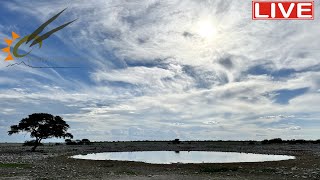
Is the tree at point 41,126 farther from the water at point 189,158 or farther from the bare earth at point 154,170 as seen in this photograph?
the bare earth at point 154,170

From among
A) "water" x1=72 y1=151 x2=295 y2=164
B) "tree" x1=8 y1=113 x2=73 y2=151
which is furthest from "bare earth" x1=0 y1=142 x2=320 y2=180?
"tree" x1=8 y1=113 x2=73 y2=151

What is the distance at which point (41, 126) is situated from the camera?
77562mm

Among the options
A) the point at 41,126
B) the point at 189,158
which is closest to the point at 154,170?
the point at 189,158

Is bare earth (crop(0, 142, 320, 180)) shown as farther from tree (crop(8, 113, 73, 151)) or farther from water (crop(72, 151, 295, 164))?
tree (crop(8, 113, 73, 151))

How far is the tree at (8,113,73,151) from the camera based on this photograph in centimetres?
7750

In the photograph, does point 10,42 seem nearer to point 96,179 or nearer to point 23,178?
point 23,178

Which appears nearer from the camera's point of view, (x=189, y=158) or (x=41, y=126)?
(x=189, y=158)

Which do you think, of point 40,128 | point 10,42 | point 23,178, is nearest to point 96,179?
point 23,178

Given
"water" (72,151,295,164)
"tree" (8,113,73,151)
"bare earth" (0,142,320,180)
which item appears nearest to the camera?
"bare earth" (0,142,320,180)

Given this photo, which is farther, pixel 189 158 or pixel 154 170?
pixel 189 158

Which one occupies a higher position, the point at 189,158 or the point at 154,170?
the point at 189,158

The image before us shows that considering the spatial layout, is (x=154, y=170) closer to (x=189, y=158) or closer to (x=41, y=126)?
(x=189, y=158)

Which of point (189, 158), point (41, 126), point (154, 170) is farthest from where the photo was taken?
point (41, 126)

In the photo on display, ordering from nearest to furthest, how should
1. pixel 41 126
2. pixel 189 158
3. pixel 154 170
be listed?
pixel 154 170
pixel 189 158
pixel 41 126
